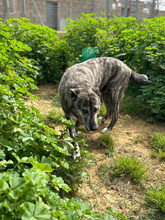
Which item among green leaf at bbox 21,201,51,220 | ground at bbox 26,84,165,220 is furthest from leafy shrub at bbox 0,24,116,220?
ground at bbox 26,84,165,220

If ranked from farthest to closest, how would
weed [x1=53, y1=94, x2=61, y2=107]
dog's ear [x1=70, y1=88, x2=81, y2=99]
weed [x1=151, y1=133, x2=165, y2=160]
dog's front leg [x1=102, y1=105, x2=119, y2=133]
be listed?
weed [x1=53, y1=94, x2=61, y2=107] → dog's front leg [x1=102, y1=105, x2=119, y2=133] → weed [x1=151, y1=133, x2=165, y2=160] → dog's ear [x1=70, y1=88, x2=81, y2=99]

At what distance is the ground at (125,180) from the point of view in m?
2.49

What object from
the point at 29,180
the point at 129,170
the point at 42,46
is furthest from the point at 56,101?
the point at 29,180

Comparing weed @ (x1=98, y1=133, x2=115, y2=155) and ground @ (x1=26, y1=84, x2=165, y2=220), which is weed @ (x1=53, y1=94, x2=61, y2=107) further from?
weed @ (x1=98, y1=133, x2=115, y2=155)

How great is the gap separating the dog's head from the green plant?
25.4 inches

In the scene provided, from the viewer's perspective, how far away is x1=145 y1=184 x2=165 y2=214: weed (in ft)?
7.78

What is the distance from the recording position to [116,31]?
6.03 meters

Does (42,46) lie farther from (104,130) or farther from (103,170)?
(103,170)

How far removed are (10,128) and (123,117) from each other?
130 inches

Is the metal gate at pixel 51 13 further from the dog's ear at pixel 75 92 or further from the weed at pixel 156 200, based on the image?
the weed at pixel 156 200

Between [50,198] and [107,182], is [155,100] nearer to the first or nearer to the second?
[107,182]

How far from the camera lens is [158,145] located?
369 cm

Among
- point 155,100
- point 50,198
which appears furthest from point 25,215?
point 155,100

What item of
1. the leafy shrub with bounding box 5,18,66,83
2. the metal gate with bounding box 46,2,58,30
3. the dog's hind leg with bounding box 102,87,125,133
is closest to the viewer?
the dog's hind leg with bounding box 102,87,125,133
